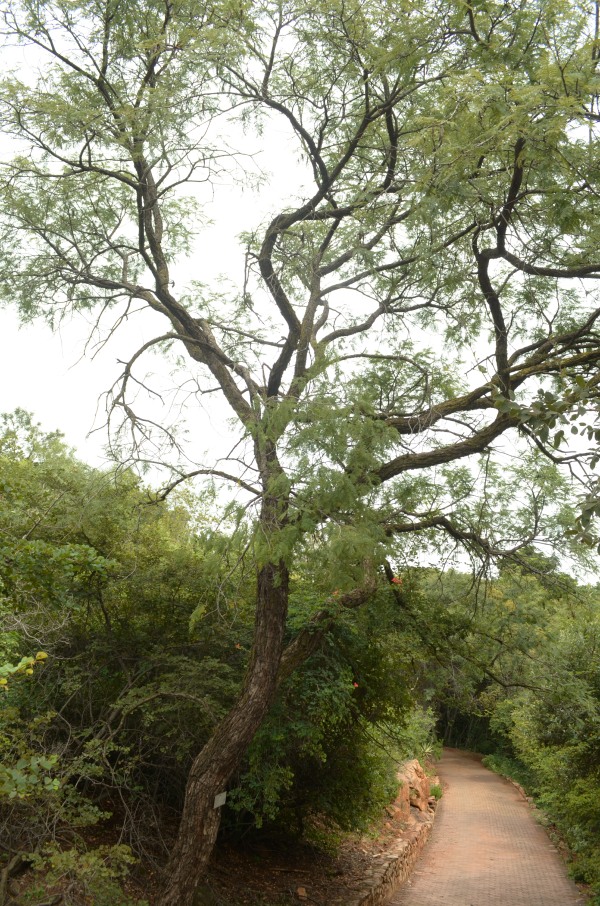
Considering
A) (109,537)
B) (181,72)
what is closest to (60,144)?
(181,72)

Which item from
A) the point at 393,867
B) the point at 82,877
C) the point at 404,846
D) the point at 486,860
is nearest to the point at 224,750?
the point at 82,877

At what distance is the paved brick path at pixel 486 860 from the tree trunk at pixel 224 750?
5.88 m

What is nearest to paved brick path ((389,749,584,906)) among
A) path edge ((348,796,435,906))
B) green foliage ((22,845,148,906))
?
path edge ((348,796,435,906))

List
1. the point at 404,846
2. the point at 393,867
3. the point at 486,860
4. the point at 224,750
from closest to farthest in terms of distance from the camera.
Result: the point at 224,750 → the point at 393,867 → the point at 404,846 → the point at 486,860

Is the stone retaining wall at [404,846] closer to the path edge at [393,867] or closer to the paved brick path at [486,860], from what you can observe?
the path edge at [393,867]

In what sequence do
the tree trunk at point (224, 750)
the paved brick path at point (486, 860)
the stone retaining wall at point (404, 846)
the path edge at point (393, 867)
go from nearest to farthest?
the tree trunk at point (224, 750) → the path edge at point (393, 867) → the stone retaining wall at point (404, 846) → the paved brick path at point (486, 860)

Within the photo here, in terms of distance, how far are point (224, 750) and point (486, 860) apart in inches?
395

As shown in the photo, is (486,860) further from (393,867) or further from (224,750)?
(224,750)

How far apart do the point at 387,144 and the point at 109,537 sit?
5464 millimetres

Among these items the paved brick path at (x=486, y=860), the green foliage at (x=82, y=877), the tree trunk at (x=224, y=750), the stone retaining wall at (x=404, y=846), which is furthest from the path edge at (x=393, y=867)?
the green foliage at (x=82, y=877)

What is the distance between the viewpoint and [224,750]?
718cm

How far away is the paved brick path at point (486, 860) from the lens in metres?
12.2

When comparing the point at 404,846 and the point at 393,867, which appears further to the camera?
the point at 404,846

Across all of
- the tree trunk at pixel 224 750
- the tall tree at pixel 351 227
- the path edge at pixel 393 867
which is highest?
the tall tree at pixel 351 227
